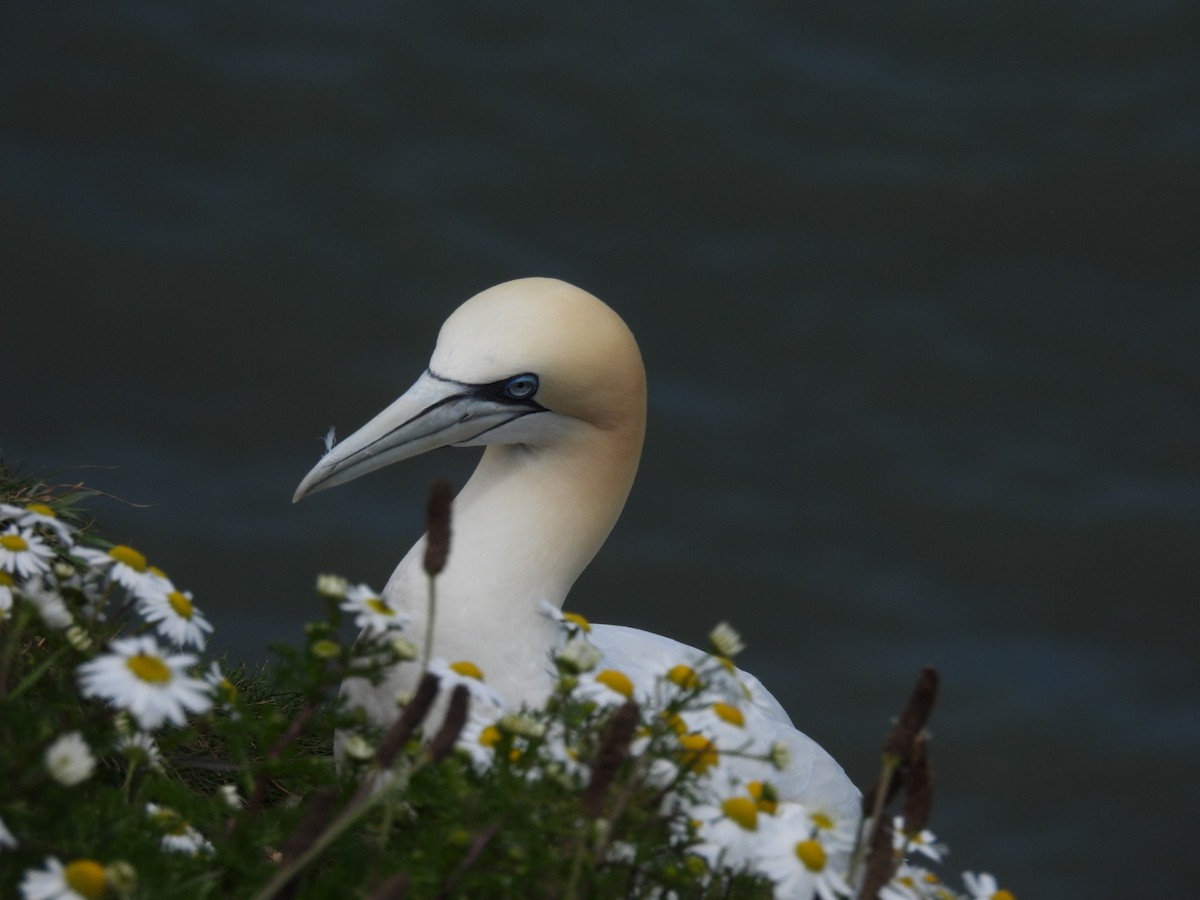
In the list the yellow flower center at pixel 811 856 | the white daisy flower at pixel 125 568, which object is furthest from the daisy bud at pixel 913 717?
the white daisy flower at pixel 125 568

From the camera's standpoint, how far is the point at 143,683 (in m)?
1.68

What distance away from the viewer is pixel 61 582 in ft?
6.95

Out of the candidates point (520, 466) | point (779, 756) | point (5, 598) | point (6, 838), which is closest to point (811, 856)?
point (779, 756)

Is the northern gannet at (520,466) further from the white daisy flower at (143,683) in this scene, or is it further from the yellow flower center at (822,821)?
the white daisy flower at (143,683)

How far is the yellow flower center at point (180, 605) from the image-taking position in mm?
2090

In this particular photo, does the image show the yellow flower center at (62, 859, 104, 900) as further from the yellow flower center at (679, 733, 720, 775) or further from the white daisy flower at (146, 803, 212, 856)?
the yellow flower center at (679, 733, 720, 775)

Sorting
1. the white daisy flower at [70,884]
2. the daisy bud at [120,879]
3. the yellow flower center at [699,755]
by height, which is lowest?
the white daisy flower at [70,884]

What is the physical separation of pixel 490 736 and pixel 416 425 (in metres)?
1.25

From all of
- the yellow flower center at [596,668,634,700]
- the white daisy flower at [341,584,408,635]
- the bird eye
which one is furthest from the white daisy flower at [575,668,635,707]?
the bird eye

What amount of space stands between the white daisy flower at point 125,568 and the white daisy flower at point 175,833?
0.27m

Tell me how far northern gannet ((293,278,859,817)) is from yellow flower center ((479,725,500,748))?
38.2 inches

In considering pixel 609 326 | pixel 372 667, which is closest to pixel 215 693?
pixel 372 667

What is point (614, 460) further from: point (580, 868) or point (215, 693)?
point (580, 868)

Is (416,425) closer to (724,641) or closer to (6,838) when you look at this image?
(724,641)
